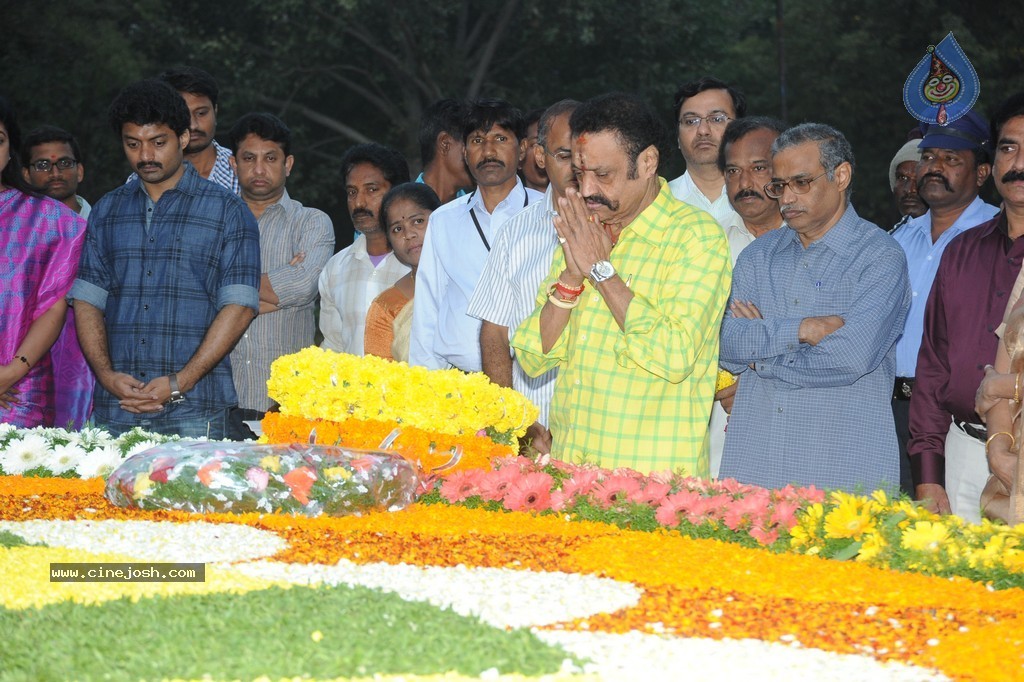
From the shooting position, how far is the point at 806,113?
92.0ft

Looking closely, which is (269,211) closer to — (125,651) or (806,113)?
(125,651)

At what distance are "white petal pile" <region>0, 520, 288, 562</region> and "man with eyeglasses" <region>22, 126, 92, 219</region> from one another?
4.63 metres

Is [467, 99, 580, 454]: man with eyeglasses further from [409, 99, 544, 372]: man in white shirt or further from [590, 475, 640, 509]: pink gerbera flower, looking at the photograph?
[590, 475, 640, 509]: pink gerbera flower

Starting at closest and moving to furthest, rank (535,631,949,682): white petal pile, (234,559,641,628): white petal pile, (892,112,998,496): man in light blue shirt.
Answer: (535,631,949,682): white petal pile → (234,559,641,628): white petal pile → (892,112,998,496): man in light blue shirt

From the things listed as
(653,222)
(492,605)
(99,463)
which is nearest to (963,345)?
(653,222)

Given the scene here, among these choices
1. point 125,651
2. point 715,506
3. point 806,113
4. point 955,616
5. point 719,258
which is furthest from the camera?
point 806,113

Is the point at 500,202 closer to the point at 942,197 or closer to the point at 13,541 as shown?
the point at 942,197

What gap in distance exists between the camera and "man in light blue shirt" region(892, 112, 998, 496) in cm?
676

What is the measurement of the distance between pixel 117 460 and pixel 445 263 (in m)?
1.96

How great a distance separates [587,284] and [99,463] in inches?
83.6

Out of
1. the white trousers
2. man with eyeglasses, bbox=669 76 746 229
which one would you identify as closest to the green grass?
the white trousers

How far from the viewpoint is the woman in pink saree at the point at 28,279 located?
6262mm

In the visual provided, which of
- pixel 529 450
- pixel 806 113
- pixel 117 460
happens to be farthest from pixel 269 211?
pixel 806 113

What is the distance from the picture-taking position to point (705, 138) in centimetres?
659
